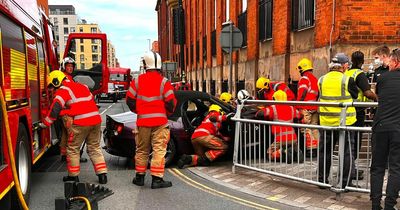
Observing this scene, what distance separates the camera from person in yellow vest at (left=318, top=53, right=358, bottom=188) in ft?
18.0

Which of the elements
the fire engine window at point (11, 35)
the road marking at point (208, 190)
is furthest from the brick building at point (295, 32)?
the fire engine window at point (11, 35)

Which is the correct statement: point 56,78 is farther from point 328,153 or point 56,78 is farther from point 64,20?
point 64,20

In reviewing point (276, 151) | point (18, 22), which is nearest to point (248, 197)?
point (276, 151)

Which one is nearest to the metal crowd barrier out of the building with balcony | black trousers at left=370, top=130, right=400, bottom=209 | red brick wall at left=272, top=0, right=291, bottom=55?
black trousers at left=370, top=130, right=400, bottom=209

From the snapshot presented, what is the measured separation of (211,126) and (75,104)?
2.38 meters

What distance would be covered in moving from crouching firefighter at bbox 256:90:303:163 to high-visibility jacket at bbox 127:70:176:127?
5.81 ft

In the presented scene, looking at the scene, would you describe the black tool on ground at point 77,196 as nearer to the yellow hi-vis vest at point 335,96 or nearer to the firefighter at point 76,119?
the firefighter at point 76,119

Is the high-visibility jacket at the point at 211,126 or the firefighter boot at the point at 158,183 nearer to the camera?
the firefighter boot at the point at 158,183

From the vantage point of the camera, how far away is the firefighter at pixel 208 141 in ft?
23.9

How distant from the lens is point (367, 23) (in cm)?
932

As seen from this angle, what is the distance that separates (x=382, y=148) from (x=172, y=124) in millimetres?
3929

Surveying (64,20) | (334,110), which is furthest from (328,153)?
(64,20)

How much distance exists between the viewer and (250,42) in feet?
55.8

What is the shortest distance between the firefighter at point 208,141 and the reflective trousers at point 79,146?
160cm
